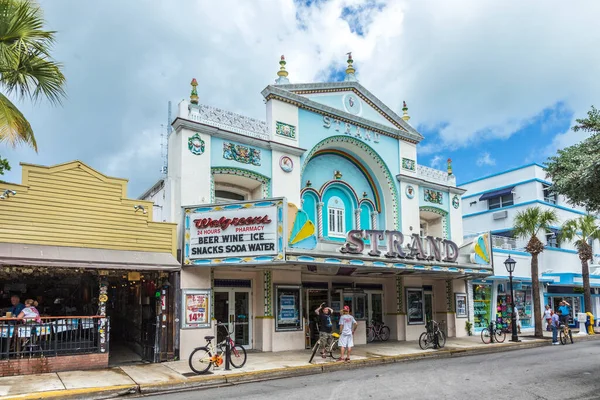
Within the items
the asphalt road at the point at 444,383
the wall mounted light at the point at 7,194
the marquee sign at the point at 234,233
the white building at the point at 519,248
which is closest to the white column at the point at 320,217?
the marquee sign at the point at 234,233

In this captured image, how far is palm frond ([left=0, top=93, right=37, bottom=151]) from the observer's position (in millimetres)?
10719

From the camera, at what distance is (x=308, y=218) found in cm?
1584

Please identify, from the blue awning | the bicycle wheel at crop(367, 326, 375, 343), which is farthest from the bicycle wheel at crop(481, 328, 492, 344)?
the blue awning

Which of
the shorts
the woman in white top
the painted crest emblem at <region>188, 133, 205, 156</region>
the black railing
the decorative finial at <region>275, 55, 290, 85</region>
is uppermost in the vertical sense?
the decorative finial at <region>275, 55, 290, 85</region>

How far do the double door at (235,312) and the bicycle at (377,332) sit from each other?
588 centimetres

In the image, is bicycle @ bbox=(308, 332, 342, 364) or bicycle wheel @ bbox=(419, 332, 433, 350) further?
bicycle wheel @ bbox=(419, 332, 433, 350)

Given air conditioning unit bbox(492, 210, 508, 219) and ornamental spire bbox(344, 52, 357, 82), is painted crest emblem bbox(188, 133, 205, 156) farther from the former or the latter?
air conditioning unit bbox(492, 210, 508, 219)

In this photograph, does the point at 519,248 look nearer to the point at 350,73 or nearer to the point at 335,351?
the point at 350,73

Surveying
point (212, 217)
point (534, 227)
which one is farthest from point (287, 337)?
point (534, 227)

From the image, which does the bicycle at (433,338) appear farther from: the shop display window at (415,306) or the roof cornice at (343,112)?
the roof cornice at (343,112)

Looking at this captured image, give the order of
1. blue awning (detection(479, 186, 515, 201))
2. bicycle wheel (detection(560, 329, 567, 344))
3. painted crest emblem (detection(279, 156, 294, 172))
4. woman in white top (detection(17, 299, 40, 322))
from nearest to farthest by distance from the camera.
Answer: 1. woman in white top (detection(17, 299, 40, 322))
2. painted crest emblem (detection(279, 156, 294, 172))
3. bicycle wheel (detection(560, 329, 567, 344))
4. blue awning (detection(479, 186, 515, 201))

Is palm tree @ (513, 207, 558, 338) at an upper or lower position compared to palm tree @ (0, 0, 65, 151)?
lower

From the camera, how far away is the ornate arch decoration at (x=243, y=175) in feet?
58.0

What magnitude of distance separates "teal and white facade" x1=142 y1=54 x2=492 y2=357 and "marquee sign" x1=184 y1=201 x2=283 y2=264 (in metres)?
0.03
